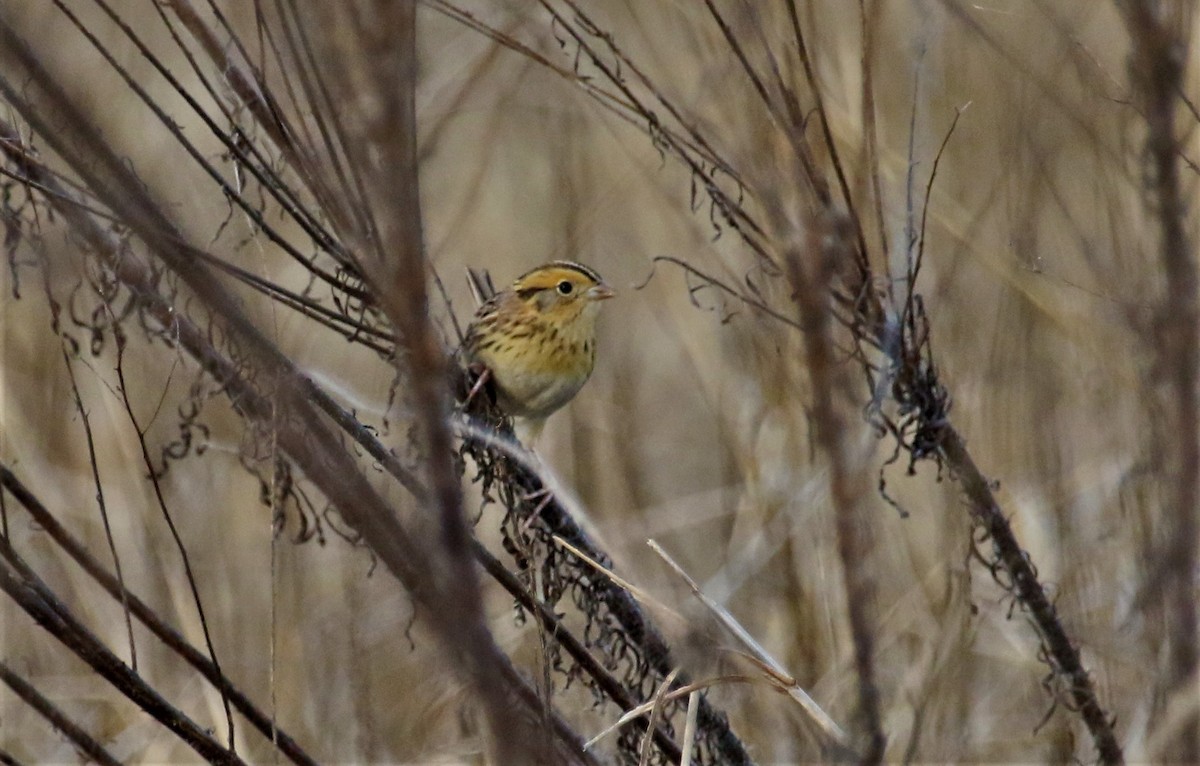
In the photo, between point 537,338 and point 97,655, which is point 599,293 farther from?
point 97,655

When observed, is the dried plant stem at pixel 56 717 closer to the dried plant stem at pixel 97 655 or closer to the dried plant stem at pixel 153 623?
the dried plant stem at pixel 97 655

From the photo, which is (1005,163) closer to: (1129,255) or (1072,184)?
(1129,255)

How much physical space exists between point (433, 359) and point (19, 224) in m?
1.61

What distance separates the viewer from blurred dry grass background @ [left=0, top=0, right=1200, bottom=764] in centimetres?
326

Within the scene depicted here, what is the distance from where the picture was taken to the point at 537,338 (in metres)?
3.88

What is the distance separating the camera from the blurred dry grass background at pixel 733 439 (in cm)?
326

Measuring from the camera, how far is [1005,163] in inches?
136

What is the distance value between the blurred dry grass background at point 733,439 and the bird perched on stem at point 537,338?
0.15m

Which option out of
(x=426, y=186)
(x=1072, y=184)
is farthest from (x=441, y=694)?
(x=426, y=186)

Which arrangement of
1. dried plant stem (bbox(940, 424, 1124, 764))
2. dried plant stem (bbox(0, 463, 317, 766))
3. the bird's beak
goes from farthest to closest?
the bird's beak, dried plant stem (bbox(940, 424, 1124, 764)), dried plant stem (bbox(0, 463, 317, 766))

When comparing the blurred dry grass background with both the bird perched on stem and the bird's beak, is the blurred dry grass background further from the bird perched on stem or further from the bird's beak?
the bird's beak

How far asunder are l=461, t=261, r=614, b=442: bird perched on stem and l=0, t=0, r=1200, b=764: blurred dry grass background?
154 millimetres

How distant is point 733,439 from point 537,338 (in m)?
1.05

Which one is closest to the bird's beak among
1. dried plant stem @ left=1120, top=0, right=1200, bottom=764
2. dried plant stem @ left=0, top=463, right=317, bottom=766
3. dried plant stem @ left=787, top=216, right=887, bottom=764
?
dried plant stem @ left=0, top=463, right=317, bottom=766
